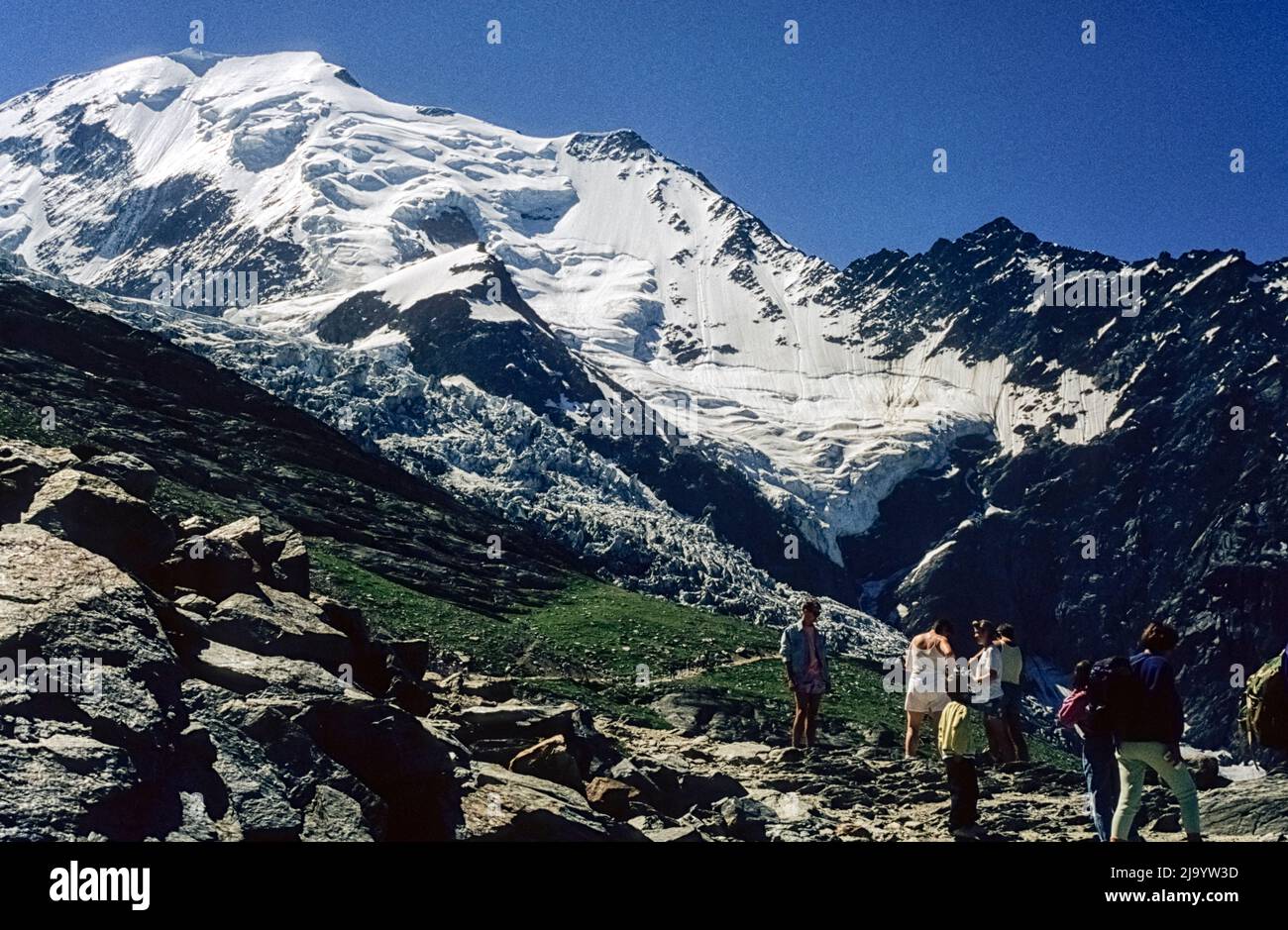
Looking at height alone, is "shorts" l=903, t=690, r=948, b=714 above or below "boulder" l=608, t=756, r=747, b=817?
above

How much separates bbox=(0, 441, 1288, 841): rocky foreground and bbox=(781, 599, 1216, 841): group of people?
2201 mm

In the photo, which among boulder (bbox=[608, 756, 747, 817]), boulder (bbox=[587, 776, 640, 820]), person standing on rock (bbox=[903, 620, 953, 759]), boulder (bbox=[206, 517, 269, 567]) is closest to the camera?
boulder (bbox=[587, 776, 640, 820])

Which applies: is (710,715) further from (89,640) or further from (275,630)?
(89,640)

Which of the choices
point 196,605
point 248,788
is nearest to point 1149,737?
point 248,788

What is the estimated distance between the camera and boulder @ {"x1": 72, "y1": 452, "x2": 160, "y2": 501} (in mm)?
28125

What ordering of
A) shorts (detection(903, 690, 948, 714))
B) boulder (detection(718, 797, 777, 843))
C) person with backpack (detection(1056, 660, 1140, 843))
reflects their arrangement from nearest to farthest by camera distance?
1. person with backpack (detection(1056, 660, 1140, 843))
2. boulder (detection(718, 797, 777, 843))
3. shorts (detection(903, 690, 948, 714))

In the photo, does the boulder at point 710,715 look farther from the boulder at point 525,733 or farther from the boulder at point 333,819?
the boulder at point 333,819

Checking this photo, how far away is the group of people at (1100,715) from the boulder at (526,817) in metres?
5.58

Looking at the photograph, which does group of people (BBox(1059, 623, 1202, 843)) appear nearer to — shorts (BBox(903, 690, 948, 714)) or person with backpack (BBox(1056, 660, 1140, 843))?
person with backpack (BBox(1056, 660, 1140, 843))

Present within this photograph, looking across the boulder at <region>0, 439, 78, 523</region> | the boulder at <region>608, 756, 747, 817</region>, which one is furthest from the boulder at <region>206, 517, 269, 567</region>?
the boulder at <region>608, 756, 747, 817</region>

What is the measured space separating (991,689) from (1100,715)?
793 centimetres
